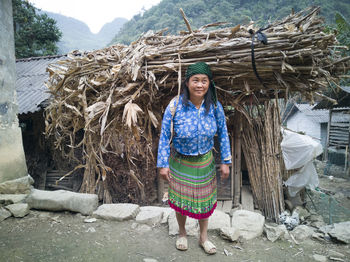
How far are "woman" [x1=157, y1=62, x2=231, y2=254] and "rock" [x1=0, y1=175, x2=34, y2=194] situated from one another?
2220mm

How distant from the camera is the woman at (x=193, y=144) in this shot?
6.29 ft

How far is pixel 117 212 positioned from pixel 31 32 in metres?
11.2

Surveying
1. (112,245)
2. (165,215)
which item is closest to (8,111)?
(112,245)

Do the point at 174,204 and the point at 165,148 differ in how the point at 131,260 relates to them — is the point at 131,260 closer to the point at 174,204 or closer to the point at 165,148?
the point at 174,204

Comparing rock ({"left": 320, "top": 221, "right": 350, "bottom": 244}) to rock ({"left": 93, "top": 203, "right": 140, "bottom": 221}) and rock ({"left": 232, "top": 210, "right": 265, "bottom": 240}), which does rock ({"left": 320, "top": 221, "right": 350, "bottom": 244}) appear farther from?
rock ({"left": 93, "top": 203, "right": 140, "bottom": 221})

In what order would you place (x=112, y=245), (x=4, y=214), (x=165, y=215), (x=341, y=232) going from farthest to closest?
(x=165, y=215), (x=4, y=214), (x=341, y=232), (x=112, y=245)

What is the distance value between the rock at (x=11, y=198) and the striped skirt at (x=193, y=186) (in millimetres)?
2163

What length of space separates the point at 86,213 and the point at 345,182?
930 centimetres

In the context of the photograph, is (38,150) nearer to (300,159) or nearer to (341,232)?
(300,159)

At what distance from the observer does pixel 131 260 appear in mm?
2033

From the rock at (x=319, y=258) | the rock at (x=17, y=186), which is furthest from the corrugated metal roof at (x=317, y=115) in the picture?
the rock at (x=17, y=186)

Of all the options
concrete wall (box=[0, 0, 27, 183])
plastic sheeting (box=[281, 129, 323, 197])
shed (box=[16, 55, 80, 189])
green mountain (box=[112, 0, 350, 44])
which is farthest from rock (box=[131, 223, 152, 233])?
green mountain (box=[112, 0, 350, 44])

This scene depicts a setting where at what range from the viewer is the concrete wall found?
2895 millimetres

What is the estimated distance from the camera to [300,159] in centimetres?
439
